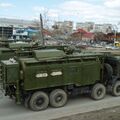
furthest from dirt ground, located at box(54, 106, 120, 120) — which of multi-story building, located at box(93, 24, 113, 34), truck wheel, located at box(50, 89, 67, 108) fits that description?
multi-story building, located at box(93, 24, 113, 34)

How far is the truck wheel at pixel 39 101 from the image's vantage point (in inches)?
464

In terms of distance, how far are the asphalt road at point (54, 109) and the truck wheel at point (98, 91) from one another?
22 centimetres

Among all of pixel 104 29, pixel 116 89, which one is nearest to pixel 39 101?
pixel 116 89

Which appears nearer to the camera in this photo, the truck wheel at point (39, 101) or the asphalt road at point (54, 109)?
the asphalt road at point (54, 109)

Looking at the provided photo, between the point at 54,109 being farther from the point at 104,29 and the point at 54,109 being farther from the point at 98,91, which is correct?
the point at 104,29

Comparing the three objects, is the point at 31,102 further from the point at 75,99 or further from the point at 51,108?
the point at 75,99

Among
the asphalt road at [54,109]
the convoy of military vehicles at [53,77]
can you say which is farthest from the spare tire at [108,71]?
the asphalt road at [54,109]

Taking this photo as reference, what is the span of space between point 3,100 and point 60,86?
2.71 meters

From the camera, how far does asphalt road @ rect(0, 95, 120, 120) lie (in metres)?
11.2

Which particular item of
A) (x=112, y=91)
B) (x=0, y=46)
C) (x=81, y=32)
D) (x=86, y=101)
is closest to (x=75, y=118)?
(x=86, y=101)

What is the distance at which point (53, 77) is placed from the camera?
12133 millimetres

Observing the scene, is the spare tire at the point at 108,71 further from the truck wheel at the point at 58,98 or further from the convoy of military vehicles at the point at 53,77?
the truck wheel at the point at 58,98

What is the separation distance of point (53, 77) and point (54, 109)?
1260 millimetres

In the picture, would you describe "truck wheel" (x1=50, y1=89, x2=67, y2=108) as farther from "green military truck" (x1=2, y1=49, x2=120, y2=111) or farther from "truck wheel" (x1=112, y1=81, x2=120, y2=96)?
"truck wheel" (x1=112, y1=81, x2=120, y2=96)
